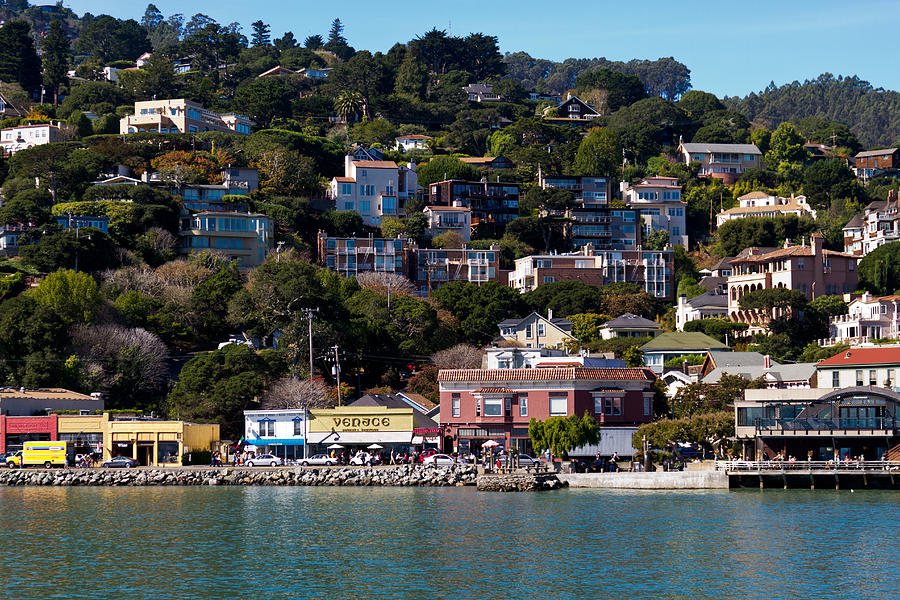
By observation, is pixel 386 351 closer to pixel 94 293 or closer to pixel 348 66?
pixel 94 293

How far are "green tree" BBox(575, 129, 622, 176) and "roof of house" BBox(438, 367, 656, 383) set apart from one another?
77827mm

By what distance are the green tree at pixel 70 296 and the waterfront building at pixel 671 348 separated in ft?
148

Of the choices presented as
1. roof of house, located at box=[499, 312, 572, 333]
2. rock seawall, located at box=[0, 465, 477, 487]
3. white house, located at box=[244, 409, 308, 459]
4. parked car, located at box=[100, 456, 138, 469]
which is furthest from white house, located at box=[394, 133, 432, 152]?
rock seawall, located at box=[0, 465, 477, 487]

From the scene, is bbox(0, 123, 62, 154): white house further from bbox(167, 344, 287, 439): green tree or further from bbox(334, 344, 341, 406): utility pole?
bbox(167, 344, 287, 439): green tree

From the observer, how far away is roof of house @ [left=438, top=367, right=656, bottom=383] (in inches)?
2943

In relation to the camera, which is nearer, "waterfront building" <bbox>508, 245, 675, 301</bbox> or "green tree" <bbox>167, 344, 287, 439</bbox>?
"green tree" <bbox>167, 344, 287, 439</bbox>

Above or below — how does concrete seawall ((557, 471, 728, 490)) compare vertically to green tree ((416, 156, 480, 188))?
below

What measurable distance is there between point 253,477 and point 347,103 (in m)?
115

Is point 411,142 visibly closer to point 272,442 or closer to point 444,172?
point 444,172

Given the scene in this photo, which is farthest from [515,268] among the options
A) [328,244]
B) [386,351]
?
[386,351]

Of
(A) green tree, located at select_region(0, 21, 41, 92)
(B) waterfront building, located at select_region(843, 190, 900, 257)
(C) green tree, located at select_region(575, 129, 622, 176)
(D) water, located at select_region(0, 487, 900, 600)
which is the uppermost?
(A) green tree, located at select_region(0, 21, 41, 92)

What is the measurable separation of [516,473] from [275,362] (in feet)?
84.6

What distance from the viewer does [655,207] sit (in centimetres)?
14350

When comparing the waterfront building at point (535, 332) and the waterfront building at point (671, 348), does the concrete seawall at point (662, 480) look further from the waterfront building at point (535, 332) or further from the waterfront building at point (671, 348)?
the waterfront building at point (535, 332)
